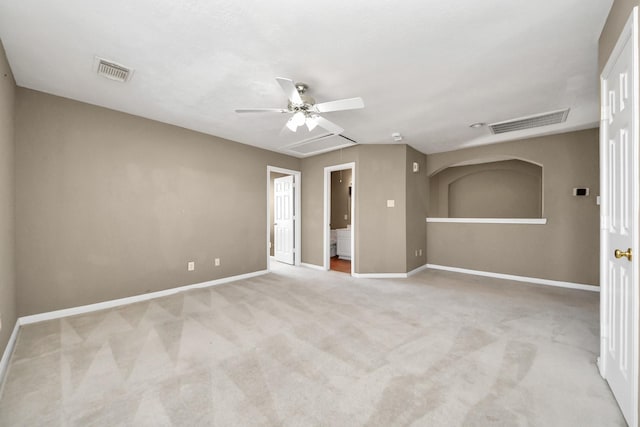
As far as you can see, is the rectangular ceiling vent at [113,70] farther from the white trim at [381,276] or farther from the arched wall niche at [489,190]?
the arched wall niche at [489,190]

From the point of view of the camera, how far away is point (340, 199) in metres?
7.60

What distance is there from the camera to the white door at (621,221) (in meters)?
1.34

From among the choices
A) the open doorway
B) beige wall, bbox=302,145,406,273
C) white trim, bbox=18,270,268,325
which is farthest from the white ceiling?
white trim, bbox=18,270,268,325

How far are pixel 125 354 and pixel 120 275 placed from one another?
5.00ft

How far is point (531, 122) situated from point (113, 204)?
5673 millimetres

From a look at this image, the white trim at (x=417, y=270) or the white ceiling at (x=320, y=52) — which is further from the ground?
the white ceiling at (x=320, y=52)

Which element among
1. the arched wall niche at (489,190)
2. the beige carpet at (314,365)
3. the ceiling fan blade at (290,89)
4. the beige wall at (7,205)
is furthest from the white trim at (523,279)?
the beige wall at (7,205)

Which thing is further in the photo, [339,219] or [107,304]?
[339,219]

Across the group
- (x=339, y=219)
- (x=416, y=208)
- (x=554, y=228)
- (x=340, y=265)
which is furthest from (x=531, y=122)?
(x=339, y=219)

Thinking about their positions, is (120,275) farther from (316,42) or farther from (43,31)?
(316,42)

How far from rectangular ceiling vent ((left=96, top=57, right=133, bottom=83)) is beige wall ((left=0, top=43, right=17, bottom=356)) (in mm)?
618

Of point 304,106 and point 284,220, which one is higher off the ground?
point 304,106

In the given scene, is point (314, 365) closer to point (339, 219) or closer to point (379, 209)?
point (379, 209)

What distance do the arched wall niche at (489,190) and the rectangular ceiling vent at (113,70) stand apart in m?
5.58
